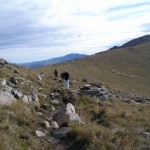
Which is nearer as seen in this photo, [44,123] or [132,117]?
[44,123]

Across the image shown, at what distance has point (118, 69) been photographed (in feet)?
318

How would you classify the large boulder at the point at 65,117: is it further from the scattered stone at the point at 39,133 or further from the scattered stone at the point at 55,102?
the scattered stone at the point at 55,102

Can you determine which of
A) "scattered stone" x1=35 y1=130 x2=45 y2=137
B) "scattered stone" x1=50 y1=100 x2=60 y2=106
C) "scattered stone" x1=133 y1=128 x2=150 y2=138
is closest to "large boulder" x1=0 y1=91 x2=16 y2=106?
"scattered stone" x1=35 y1=130 x2=45 y2=137

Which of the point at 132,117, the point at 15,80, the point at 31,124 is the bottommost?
the point at 132,117

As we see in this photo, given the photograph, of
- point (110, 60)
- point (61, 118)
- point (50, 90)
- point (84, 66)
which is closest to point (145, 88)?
point (84, 66)

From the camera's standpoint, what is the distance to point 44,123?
1421 cm

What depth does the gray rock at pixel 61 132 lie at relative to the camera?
13.5 m

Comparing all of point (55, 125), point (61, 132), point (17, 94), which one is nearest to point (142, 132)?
point (61, 132)

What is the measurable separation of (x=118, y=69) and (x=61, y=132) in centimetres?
8436

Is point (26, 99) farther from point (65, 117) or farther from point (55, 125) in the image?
point (55, 125)

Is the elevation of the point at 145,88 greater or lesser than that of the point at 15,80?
lesser

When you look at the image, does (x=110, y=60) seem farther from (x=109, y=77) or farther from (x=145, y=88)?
(x=145, y=88)

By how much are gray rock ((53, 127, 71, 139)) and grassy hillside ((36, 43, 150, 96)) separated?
2140 inches

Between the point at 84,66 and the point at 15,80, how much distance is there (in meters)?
76.8
